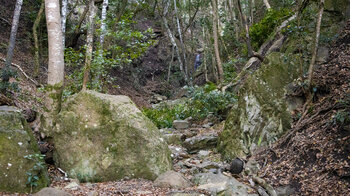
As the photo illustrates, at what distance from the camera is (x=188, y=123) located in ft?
30.6

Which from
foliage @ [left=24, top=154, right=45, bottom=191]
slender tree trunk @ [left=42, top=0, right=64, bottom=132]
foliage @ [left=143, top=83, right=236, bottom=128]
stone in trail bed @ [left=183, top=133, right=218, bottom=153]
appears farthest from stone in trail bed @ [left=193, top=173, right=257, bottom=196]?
foliage @ [left=143, top=83, right=236, bottom=128]

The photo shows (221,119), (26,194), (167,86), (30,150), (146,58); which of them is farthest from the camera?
(146,58)

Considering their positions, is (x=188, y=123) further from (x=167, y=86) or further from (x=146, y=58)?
(x=146, y=58)

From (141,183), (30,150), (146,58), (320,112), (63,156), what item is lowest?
(141,183)

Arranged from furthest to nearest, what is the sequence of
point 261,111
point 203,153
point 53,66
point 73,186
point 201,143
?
point 201,143 → point 203,153 → point 261,111 → point 53,66 → point 73,186

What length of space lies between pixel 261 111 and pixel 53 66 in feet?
14.4

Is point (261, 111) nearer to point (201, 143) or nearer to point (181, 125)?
point (201, 143)

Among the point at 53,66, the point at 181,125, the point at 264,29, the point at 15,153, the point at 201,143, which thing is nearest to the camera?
the point at 15,153

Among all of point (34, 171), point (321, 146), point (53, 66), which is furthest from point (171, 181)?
point (53, 66)

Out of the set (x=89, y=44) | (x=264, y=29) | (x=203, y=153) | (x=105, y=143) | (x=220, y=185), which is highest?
(x=264, y=29)

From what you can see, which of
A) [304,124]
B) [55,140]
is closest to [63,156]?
[55,140]

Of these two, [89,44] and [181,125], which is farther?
[181,125]

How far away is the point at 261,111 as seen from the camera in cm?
566

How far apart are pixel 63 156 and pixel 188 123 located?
5.34m
